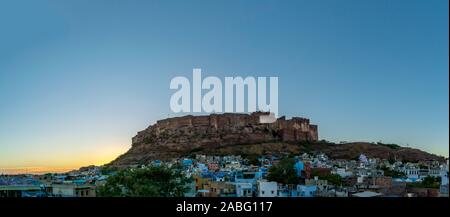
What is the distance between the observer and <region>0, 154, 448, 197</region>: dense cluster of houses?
2.06 m

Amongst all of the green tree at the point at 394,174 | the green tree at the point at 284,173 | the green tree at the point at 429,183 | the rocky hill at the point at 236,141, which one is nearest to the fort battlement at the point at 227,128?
the rocky hill at the point at 236,141

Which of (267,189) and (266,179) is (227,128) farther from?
(267,189)

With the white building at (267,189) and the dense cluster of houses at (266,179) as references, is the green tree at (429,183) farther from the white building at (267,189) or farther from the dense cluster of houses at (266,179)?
the white building at (267,189)

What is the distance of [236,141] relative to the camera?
9.96ft

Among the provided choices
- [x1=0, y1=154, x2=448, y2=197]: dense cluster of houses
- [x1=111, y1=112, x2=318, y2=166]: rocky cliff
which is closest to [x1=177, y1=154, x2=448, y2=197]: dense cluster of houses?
[x1=0, y1=154, x2=448, y2=197]: dense cluster of houses

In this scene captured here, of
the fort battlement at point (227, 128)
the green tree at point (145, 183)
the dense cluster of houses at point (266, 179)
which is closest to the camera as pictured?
the dense cluster of houses at point (266, 179)

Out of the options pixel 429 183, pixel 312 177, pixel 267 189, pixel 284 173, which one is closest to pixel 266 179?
pixel 284 173

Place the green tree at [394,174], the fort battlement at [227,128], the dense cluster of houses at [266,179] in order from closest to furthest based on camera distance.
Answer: the dense cluster of houses at [266,179] < the fort battlement at [227,128] < the green tree at [394,174]

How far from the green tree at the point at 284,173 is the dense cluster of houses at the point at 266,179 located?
0.9 inches

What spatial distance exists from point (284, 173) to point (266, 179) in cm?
18

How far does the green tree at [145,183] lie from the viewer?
8.21ft
